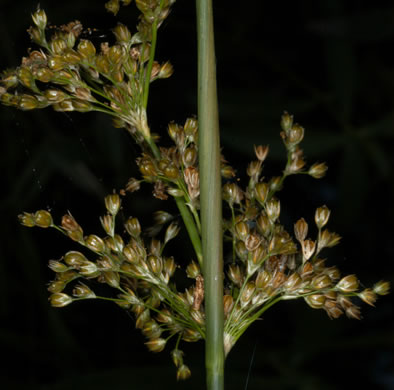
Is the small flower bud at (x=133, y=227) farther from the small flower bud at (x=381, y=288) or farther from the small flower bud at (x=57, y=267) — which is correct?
the small flower bud at (x=381, y=288)

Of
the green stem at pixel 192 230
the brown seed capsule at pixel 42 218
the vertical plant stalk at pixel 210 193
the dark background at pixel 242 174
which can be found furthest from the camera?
the dark background at pixel 242 174

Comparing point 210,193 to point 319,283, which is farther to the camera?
point 319,283

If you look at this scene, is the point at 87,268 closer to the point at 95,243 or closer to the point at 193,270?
the point at 95,243

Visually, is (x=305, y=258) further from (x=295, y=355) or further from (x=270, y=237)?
(x=295, y=355)

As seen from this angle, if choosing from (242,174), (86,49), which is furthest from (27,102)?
(242,174)

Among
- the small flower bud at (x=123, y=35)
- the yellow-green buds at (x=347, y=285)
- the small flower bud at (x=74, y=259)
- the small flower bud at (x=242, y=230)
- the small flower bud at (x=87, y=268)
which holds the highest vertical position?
the small flower bud at (x=123, y=35)

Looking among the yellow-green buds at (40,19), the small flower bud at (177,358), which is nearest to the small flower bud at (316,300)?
the small flower bud at (177,358)
